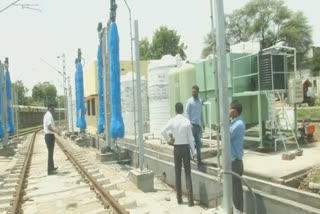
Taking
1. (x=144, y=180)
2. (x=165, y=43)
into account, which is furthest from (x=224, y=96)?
(x=165, y=43)

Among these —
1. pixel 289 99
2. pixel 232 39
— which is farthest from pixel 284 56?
pixel 232 39

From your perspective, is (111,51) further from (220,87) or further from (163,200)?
(220,87)

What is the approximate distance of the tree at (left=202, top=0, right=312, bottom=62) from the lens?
5738cm

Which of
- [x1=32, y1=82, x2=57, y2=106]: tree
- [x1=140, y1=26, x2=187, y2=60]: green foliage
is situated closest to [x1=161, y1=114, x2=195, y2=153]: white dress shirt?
[x1=140, y1=26, x2=187, y2=60]: green foliage

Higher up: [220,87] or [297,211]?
[220,87]

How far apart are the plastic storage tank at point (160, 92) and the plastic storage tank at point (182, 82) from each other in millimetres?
2084

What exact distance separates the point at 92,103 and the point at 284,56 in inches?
1000

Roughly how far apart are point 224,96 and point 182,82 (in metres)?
7.49

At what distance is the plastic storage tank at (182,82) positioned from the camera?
40.2 ft

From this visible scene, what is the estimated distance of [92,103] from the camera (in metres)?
33.6

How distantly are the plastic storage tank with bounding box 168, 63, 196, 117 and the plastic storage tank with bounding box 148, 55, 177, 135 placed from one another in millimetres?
2084

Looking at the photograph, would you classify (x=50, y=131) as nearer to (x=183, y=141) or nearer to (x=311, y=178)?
(x=183, y=141)

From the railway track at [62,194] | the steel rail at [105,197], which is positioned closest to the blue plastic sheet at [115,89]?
the railway track at [62,194]

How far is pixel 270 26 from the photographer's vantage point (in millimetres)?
59094
